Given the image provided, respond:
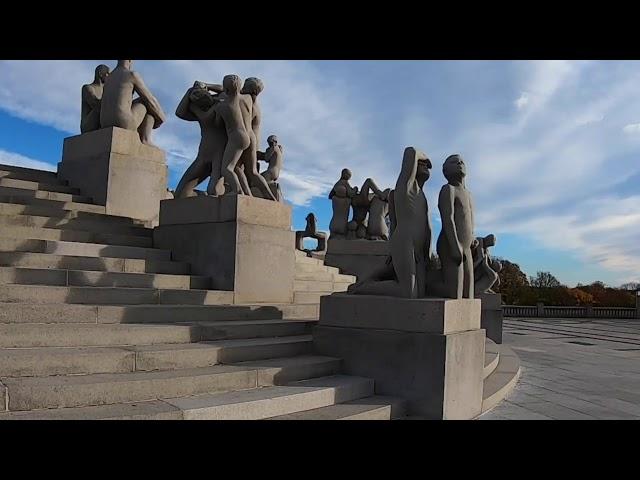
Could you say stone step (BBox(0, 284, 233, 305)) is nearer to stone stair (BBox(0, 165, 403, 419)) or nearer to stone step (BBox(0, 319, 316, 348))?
stone stair (BBox(0, 165, 403, 419))

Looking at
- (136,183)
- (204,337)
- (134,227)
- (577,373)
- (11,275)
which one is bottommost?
(577,373)

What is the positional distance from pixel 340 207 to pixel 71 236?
10.8 m

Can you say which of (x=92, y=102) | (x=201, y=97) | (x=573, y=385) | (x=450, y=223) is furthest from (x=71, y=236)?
(x=573, y=385)

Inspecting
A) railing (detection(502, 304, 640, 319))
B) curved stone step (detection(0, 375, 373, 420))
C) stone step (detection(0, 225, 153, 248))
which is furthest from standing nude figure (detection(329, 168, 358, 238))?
railing (detection(502, 304, 640, 319))

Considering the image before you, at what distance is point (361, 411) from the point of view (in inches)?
185

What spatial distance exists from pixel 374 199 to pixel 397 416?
12.7 m

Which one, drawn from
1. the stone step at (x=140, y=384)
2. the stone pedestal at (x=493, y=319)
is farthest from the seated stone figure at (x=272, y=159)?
the stone step at (x=140, y=384)

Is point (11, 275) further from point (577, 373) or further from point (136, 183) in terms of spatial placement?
point (577, 373)

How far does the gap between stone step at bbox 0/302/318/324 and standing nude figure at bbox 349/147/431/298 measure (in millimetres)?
1690

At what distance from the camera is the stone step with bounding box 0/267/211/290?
18.6 ft

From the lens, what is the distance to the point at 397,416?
5.06m

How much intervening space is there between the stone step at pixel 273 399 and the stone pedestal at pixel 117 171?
664 centimetres
